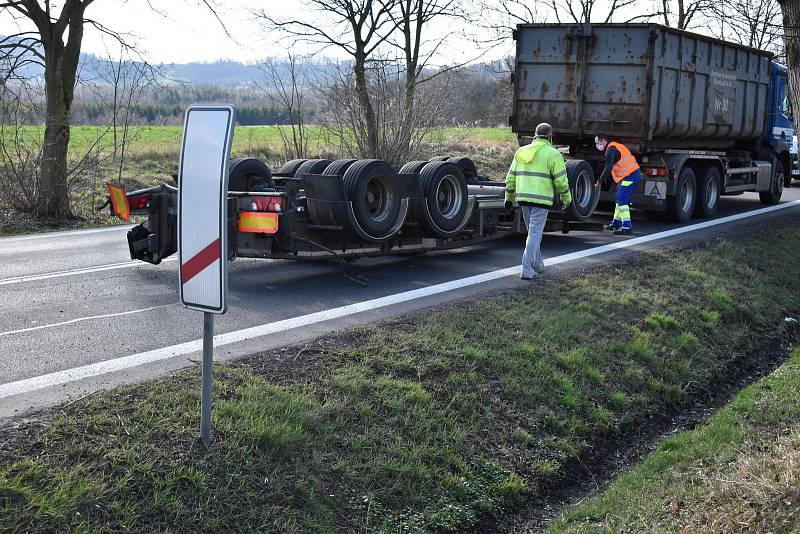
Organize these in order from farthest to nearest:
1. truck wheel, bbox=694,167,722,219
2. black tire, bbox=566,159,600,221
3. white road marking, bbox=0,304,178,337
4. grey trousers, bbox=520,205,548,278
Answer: truck wheel, bbox=694,167,722,219, black tire, bbox=566,159,600,221, grey trousers, bbox=520,205,548,278, white road marking, bbox=0,304,178,337

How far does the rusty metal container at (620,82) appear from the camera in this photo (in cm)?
1402

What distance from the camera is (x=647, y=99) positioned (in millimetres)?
13906

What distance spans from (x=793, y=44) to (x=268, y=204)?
654 centimetres

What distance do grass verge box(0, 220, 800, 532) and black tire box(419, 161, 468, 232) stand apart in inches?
65.3

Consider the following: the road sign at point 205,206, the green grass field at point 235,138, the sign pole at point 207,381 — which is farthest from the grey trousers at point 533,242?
the road sign at point 205,206

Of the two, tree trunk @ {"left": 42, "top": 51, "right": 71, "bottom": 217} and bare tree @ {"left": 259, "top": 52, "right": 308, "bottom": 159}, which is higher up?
bare tree @ {"left": 259, "top": 52, "right": 308, "bottom": 159}

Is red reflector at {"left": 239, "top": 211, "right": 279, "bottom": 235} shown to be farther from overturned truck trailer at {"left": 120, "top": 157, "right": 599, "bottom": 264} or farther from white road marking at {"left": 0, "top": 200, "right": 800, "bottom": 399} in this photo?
white road marking at {"left": 0, "top": 200, "right": 800, "bottom": 399}

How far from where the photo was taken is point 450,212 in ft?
33.5

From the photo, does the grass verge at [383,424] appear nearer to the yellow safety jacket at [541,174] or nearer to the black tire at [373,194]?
the yellow safety jacket at [541,174]

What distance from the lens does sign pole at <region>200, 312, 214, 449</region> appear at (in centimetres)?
429

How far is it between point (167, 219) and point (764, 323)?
6.48 meters

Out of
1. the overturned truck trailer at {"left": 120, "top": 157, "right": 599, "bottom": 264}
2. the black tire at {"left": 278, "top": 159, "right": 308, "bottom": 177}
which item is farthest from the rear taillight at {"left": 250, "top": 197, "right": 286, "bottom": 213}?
the black tire at {"left": 278, "top": 159, "right": 308, "bottom": 177}

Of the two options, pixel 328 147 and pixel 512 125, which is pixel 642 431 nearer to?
pixel 512 125

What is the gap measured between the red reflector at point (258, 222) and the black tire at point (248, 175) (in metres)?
1.07
